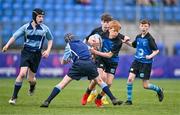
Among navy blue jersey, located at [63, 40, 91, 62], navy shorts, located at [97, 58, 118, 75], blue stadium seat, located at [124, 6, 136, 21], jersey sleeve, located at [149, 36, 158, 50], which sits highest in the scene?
navy blue jersey, located at [63, 40, 91, 62]

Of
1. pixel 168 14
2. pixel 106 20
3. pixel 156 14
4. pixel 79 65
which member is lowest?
pixel 168 14

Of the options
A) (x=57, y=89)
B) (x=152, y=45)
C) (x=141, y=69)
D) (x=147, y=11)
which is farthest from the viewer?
(x=147, y=11)

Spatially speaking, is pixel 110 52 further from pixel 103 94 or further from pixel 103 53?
pixel 103 94

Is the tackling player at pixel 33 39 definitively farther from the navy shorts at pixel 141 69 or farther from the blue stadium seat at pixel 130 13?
the blue stadium seat at pixel 130 13

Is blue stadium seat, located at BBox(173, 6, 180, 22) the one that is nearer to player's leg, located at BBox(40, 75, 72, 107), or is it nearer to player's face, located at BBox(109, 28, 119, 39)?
player's face, located at BBox(109, 28, 119, 39)

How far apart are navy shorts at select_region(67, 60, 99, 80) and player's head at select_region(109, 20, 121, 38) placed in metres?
1.36

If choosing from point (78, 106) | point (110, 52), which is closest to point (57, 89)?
point (78, 106)

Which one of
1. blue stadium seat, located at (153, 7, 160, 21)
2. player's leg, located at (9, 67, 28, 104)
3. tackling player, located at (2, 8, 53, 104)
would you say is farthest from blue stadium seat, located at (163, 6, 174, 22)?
player's leg, located at (9, 67, 28, 104)

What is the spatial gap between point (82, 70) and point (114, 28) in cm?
161

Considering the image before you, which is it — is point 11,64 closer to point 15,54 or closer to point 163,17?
point 15,54

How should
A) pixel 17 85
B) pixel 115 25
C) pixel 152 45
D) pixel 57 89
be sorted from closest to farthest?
1. pixel 57 89
2. pixel 115 25
3. pixel 17 85
4. pixel 152 45

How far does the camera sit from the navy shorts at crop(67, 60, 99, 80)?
15.0 meters

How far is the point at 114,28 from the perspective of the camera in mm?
15992

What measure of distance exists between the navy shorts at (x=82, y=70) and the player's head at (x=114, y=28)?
1356 millimetres
